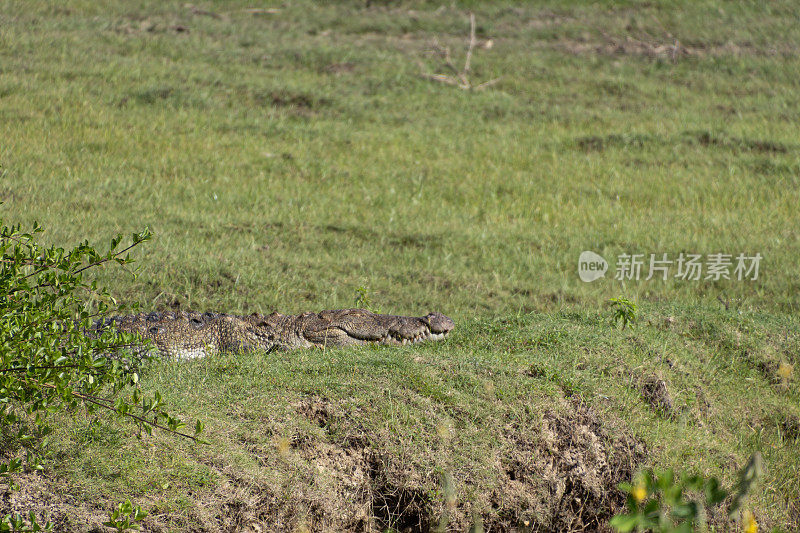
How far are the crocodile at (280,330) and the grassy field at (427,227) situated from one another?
15.9 inches

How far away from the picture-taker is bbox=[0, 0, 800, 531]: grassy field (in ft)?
12.8

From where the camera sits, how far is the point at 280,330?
5.61 metres

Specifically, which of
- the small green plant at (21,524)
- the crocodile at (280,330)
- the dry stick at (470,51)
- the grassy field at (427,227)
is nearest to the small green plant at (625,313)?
the grassy field at (427,227)

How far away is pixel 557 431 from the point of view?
4.33 metres

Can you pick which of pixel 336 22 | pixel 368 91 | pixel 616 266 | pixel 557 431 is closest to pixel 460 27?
pixel 336 22

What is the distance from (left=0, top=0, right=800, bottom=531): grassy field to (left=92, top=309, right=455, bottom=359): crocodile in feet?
1.32

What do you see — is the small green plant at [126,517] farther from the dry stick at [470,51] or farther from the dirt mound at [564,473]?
the dry stick at [470,51]

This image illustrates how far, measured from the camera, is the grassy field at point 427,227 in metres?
3.91

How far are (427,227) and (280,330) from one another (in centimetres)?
349

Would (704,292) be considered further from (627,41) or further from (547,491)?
(627,41)

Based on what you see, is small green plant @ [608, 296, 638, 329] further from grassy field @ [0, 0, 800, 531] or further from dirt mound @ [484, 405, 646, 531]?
dirt mound @ [484, 405, 646, 531]

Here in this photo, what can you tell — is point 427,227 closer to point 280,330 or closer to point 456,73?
point 280,330

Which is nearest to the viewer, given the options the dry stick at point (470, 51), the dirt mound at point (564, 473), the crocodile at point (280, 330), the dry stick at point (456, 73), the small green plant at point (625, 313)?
the dirt mound at point (564, 473)

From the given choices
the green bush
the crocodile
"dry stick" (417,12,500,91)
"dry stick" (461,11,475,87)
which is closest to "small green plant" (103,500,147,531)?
the green bush
